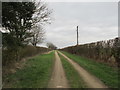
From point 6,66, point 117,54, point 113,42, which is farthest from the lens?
point 113,42

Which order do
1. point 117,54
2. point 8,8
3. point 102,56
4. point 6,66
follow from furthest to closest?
point 102,56 → point 117,54 → point 6,66 → point 8,8

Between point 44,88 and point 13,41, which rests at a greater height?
point 13,41

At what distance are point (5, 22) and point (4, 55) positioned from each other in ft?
6.92

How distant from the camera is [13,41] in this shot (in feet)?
27.4

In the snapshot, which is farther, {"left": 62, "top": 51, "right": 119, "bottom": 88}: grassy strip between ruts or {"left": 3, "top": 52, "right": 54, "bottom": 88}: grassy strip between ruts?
{"left": 62, "top": 51, "right": 119, "bottom": 88}: grassy strip between ruts

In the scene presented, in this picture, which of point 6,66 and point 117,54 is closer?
point 6,66

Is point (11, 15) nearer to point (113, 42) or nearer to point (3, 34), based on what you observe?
point (3, 34)

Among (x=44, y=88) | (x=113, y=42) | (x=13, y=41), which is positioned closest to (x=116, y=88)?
(x=44, y=88)

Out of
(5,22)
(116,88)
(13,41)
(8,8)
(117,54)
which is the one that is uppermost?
(8,8)

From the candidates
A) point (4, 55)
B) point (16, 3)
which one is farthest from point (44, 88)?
point (16, 3)

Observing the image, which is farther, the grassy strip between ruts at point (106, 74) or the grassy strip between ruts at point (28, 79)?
the grassy strip between ruts at point (106, 74)

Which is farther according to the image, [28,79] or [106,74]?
[106,74]

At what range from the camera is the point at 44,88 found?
568 cm

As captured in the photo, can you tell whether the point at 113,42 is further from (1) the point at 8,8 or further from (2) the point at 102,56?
(1) the point at 8,8
